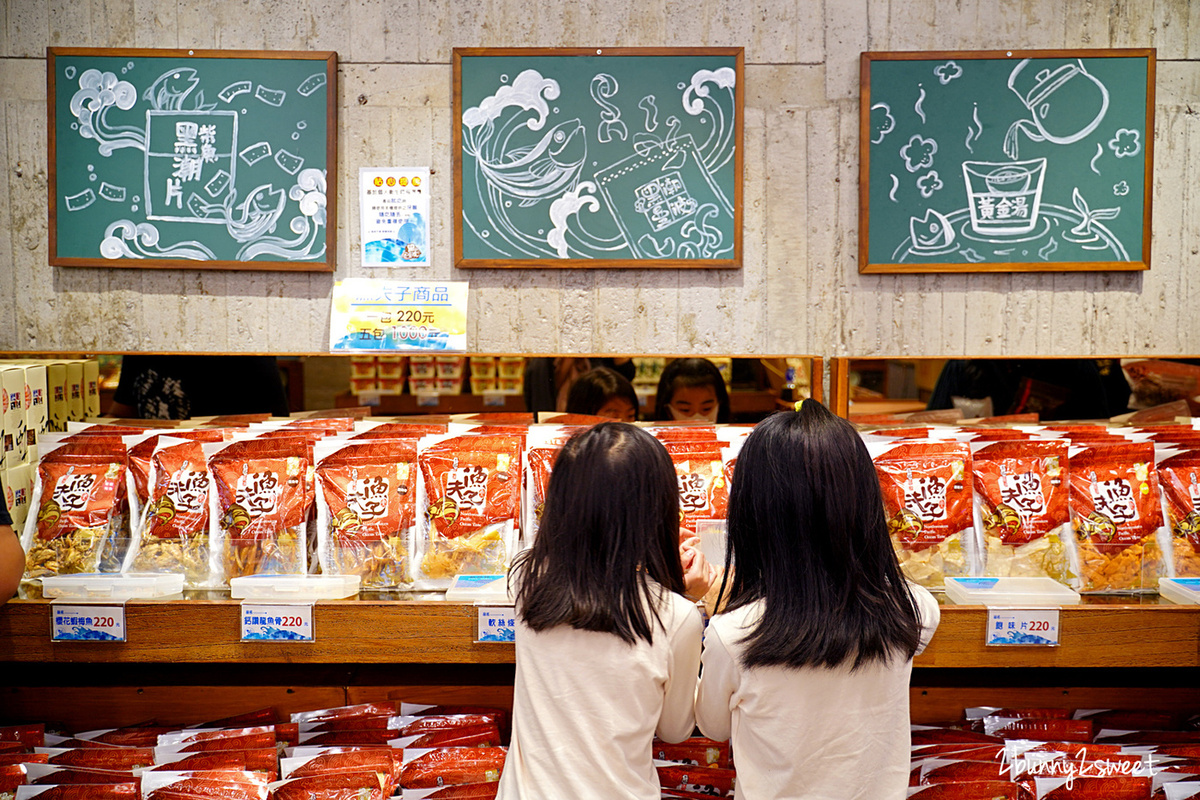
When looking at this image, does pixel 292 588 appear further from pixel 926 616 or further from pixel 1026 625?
pixel 1026 625

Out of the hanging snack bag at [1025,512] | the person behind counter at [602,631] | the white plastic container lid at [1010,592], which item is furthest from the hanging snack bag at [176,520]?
the hanging snack bag at [1025,512]

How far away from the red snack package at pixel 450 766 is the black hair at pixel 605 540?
475 millimetres

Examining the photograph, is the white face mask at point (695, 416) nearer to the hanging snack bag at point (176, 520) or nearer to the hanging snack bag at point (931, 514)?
the hanging snack bag at point (931, 514)

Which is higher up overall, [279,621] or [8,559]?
[8,559]

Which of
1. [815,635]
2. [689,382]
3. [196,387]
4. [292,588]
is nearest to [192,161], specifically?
[196,387]

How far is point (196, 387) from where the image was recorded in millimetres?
2309

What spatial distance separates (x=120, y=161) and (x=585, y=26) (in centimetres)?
122

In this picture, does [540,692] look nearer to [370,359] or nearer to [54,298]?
[370,359]

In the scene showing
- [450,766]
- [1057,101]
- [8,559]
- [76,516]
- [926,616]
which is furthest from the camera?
[1057,101]

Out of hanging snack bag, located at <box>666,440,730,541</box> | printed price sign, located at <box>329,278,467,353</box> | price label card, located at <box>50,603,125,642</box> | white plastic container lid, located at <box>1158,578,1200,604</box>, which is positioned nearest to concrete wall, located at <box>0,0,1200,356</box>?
printed price sign, located at <box>329,278,467,353</box>

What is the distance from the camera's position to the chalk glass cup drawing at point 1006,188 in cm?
216

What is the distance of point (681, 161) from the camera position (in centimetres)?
218

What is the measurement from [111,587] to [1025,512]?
5.89 ft

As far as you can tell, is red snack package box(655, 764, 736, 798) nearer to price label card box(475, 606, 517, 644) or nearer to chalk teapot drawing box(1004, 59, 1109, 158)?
price label card box(475, 606, 517, 644)
